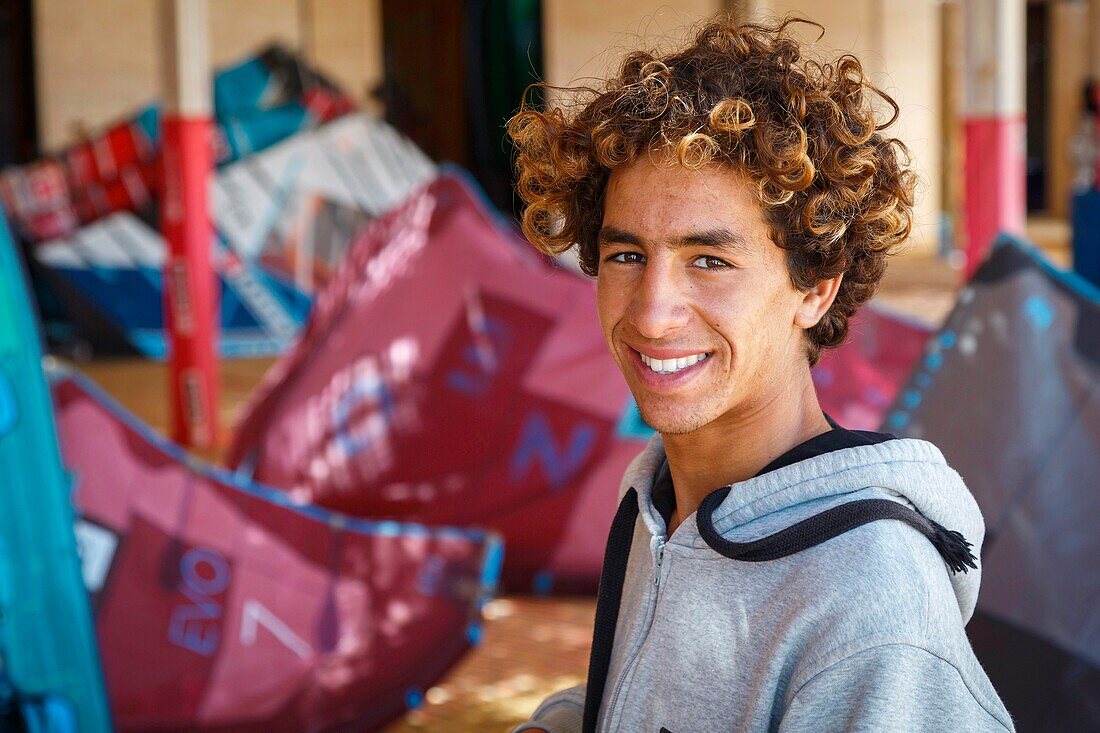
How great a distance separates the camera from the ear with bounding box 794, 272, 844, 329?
1.15 metres

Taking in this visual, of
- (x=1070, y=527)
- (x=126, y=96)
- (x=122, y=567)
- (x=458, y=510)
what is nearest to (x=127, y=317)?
(x=126, y=96)

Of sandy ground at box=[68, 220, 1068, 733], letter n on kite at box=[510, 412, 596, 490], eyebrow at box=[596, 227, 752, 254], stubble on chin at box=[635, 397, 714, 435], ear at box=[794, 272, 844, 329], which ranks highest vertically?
eyebrow at box=[596, 227, 752, 254]

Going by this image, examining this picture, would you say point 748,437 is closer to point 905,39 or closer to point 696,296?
point 696,296

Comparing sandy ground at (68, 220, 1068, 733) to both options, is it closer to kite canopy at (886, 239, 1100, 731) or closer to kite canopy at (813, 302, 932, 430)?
kite canopy at (813, 302, 932, 430)

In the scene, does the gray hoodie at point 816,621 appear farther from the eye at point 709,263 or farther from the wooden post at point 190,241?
the wooden post at point 190,241

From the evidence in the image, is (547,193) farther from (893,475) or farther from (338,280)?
(338,280)

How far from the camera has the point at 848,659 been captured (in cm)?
93

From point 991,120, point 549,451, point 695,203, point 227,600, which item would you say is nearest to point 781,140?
point 695,203

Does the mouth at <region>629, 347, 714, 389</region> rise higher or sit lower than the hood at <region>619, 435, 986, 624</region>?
higher

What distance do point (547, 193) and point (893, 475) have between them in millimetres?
461

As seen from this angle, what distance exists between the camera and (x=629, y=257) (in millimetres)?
1146

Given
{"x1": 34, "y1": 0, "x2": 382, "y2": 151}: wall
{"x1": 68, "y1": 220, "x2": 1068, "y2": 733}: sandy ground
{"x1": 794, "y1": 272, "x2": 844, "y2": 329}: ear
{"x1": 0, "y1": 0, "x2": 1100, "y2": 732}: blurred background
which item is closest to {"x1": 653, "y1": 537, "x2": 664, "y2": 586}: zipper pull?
{"x1": 794, "y1": 272, "x2": 844, "y2": 329}: ear

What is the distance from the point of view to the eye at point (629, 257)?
1.14 metres

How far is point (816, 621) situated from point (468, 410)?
3324mm
